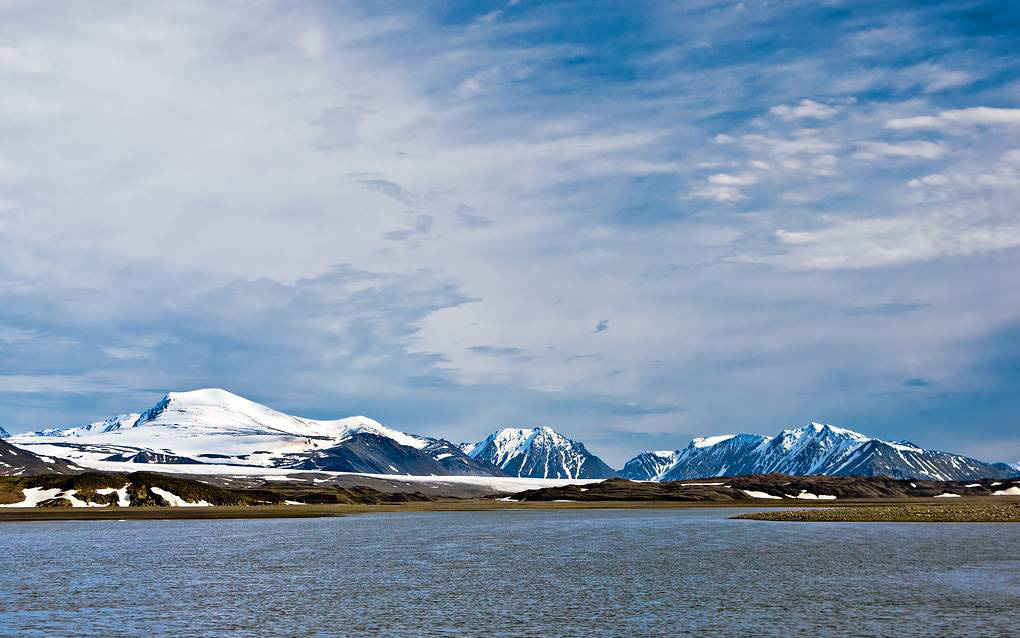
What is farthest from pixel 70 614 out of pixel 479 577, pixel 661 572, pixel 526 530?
pixel 526 530

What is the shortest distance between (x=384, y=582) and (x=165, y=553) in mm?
35757

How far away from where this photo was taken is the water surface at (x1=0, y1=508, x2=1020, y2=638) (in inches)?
1809

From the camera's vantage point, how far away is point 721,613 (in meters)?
49.7

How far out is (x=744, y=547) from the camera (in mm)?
94875

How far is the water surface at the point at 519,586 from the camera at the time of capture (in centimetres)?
4594

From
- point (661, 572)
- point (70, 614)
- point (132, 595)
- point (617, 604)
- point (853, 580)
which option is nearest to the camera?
point (70, 614)

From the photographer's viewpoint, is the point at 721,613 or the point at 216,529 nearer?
the point at 721,613

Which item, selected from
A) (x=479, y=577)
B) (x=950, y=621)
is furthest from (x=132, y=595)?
(x=950, y=621)

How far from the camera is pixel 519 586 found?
62.5 meters

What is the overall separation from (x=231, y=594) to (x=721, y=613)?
95.7 feet

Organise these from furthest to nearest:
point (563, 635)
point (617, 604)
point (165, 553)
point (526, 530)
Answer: point (526, 530), point (165, 553), point (617, 604), point (563, 635)

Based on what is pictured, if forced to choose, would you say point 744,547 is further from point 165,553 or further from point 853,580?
point 165,553

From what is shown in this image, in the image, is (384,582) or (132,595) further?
(384,582)

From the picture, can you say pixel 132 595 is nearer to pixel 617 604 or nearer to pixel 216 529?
A: pixel 617 604
